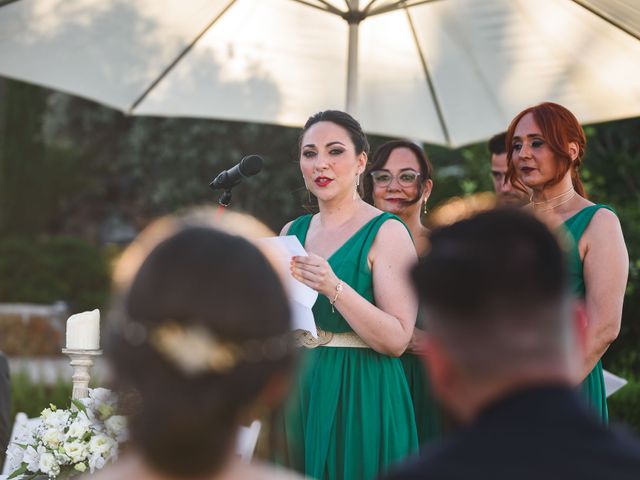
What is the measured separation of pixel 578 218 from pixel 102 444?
1.96 metres

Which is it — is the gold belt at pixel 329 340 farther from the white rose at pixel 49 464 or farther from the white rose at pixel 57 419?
the white rose at pixel 49 464

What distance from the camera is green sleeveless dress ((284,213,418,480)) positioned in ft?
13.0

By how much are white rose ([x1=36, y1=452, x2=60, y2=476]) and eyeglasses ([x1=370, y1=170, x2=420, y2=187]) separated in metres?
2.30

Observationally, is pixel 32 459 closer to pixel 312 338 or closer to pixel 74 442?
pixel 74 442

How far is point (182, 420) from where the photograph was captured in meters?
1.53

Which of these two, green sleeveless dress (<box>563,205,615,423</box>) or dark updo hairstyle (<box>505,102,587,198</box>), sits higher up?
dark updo hairstyle (<box>505,102,587,198</box>)

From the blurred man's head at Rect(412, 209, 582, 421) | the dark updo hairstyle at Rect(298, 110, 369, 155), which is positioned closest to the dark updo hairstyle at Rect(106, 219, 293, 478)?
the blurred man's head at Rect(412, 209, 582, 421)

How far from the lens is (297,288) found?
12.6ft

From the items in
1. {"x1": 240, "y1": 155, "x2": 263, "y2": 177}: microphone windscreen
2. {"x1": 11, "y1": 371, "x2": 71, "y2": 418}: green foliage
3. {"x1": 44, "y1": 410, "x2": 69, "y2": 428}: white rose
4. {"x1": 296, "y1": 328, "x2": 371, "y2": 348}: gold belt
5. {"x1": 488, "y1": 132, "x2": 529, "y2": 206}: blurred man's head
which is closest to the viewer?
{"x1": 44, "y1": 410, "x2": 69, "y2": 428}: white rose

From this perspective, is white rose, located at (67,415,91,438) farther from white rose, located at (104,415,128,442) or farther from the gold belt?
the gold belt

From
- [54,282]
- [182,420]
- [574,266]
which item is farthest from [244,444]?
[54,282]

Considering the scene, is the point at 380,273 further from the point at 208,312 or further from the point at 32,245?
the point at 32,245

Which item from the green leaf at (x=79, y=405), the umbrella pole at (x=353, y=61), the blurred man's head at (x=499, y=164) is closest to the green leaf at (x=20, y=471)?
the green leaf at (x=79, y=405)

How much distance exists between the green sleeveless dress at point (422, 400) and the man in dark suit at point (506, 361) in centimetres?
293
